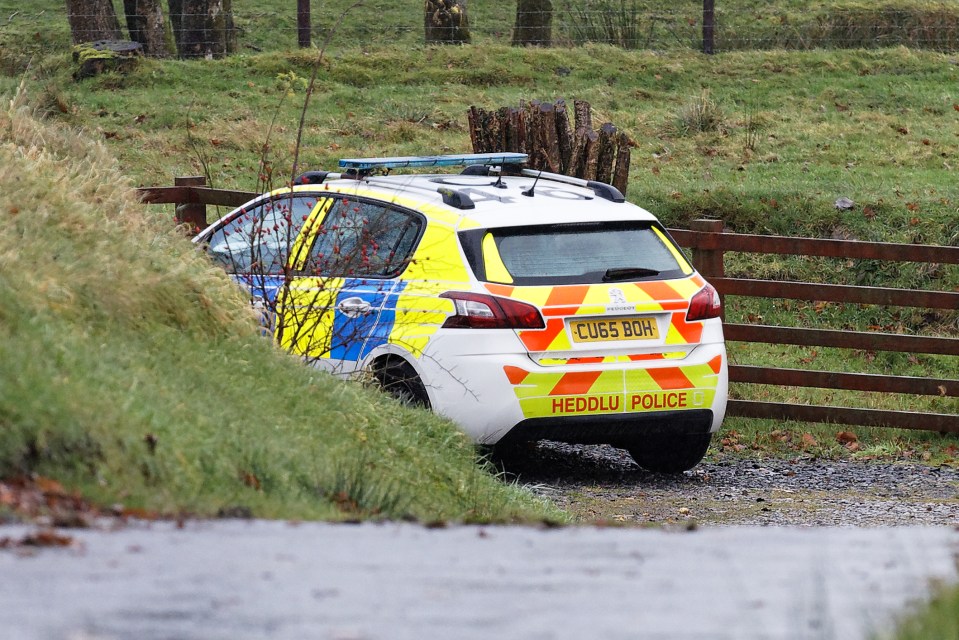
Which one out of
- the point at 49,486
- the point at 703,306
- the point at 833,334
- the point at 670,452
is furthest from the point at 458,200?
the point at 49,486

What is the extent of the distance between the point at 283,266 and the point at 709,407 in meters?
2.46

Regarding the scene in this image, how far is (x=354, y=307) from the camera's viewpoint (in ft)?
27.8

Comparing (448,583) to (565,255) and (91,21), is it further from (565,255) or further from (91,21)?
(91,21)

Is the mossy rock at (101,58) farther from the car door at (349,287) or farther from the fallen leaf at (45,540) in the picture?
the fallen leaf at (45,540)

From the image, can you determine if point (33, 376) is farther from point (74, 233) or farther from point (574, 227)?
point (574, 227)

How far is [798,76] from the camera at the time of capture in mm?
22953

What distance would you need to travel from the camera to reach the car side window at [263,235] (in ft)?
29.0

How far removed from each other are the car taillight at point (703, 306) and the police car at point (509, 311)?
12mm

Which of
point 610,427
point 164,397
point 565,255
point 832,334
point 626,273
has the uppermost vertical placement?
point 164,397

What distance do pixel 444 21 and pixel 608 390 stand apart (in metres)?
18.9

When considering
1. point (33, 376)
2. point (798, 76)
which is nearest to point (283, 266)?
point (33, 376)

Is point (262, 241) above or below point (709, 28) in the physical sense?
above

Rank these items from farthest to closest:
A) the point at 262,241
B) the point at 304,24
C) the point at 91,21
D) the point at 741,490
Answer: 1. the point at 91,21
2. the point at 304,24
3. the point at 262,241
4. the point at 741,490

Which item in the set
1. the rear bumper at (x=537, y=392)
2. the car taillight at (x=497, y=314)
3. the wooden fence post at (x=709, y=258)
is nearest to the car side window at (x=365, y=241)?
the car taillight at (x=497, y=314)
